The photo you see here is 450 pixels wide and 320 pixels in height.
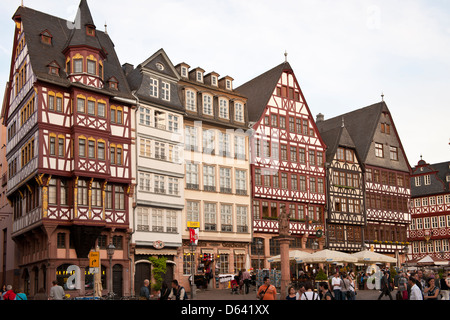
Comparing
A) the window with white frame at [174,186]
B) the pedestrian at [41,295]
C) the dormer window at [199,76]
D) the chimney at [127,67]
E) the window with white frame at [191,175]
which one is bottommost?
the pedestrian at [41,295]

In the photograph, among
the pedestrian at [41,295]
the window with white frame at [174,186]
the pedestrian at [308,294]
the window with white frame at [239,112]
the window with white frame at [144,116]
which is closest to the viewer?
the pedestrian at [308,294]

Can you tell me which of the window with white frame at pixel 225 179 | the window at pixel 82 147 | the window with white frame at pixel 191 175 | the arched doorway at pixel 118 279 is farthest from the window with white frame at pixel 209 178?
the window at pixel 82 147

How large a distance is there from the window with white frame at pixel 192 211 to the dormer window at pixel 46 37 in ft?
45.8

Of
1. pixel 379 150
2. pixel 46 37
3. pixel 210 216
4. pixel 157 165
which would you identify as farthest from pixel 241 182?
pixel 379 150

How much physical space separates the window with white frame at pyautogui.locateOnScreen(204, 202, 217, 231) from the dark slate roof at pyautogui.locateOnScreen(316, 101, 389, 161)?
1774 cm

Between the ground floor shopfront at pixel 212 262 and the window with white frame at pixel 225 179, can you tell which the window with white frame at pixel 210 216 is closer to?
the ground floor shopfront at pixel 212 262

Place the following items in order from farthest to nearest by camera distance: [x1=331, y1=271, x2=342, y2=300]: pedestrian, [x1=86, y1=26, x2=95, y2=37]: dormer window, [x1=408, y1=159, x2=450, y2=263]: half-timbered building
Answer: [x1=408, y1=159, x2=450, y2=263]: half-timbered building → [x1=86, y1=26, x2=95, y2=37]: dormer window → [x1=331, y1=271, x2=342, y2=300]: pedestrian

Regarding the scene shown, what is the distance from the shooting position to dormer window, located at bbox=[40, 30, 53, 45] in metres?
39.0

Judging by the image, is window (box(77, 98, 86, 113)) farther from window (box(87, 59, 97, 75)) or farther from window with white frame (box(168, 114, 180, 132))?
window with white frame (box(168, 114, 180, 132))

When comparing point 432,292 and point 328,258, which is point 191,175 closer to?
point 328,258

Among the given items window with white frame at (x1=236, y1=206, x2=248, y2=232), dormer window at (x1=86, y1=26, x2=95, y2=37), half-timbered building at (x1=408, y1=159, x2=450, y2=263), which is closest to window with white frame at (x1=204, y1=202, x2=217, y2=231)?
window with white frame at (x1=236, y1=206, x2=248, y2=232)

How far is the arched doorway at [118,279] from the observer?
37906mm

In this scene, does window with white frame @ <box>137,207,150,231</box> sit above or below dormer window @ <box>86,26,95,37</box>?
below
